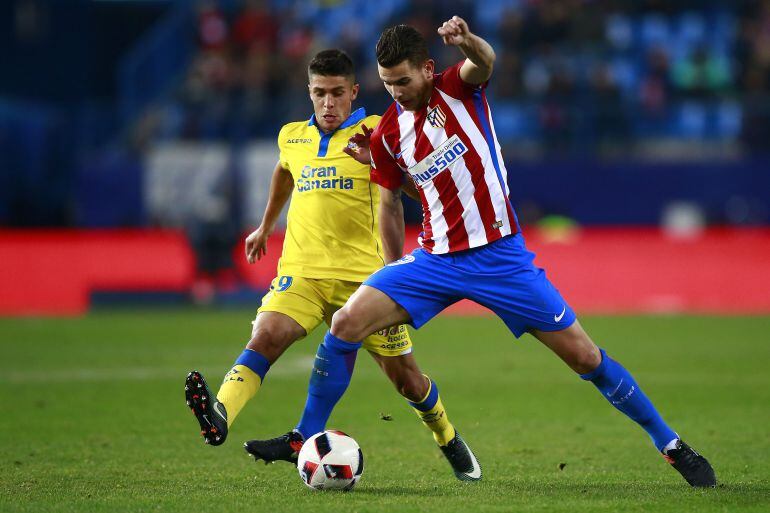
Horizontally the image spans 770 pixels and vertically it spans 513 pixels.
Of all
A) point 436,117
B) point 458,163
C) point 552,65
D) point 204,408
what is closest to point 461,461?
point 204,408

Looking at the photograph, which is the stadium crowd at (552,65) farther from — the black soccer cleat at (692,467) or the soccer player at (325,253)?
the black soccer cleat at (692,467)

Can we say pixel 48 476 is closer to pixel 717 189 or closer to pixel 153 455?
pixel 153 455

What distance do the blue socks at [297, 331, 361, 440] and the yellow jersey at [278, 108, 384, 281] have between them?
56 centimetres

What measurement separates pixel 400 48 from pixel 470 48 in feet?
1.28

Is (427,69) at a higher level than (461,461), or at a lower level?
higher

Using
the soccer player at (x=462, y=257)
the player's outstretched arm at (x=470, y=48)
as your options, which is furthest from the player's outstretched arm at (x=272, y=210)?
the player's outstretched arm at (x=470, y=48)

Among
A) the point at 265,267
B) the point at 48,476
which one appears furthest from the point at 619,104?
the point at 48,476

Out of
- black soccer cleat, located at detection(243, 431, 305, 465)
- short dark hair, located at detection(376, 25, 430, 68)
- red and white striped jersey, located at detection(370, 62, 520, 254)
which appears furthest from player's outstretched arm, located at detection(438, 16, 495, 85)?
black soccer cleat, located at detection(243, 431, 305, 465)

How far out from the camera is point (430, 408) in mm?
6668

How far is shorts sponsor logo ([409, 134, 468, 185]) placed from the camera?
240 inches

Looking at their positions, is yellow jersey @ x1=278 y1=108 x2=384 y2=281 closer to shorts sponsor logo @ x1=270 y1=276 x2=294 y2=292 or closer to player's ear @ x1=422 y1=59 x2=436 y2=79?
shorts sponsor logo @ x1=270 y1=276 x2=294 y2=292

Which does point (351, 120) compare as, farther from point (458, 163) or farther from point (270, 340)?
point (270, 340)

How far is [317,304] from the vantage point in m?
6.76

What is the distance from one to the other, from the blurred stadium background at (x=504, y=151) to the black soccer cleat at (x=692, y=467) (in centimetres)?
1206
